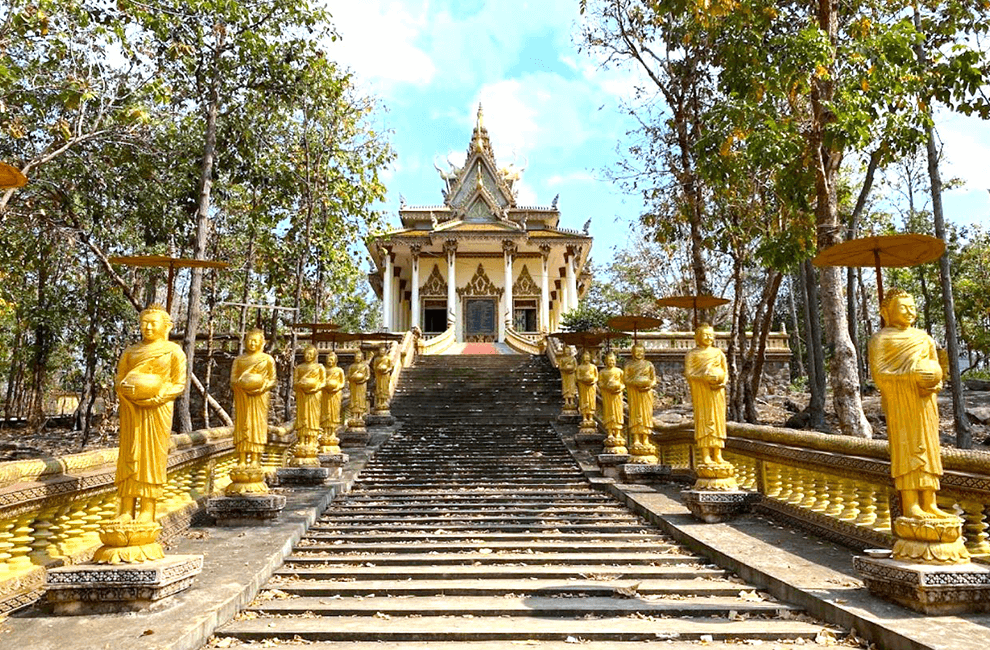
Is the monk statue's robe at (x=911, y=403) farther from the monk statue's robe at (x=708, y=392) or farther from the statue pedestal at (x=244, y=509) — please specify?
the statue pedestal at (x=244, y=509)

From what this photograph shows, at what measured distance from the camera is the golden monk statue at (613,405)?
9578 millimetres

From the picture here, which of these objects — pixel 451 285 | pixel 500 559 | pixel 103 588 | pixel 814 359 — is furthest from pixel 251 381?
pixel 451 285

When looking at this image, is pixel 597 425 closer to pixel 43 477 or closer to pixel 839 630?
pixel 839 630

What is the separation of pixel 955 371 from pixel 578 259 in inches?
774

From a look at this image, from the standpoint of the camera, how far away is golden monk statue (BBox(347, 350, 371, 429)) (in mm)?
11781

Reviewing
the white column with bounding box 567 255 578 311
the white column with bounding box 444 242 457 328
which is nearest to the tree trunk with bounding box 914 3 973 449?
the white column with bounding box 567 255 578 311

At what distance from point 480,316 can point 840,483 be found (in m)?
23.6

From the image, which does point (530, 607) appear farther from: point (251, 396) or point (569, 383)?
point (569, 383)

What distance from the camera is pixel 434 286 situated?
29.3 meters

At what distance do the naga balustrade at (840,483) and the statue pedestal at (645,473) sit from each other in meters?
1.10

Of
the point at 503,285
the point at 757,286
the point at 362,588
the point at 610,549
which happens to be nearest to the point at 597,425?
the point at 610,549

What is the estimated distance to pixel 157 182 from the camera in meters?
12.4

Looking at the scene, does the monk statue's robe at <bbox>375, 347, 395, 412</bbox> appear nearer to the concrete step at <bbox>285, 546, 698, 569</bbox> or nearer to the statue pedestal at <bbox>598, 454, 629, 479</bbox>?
the statue pedestal at <bbox>598, 454, 629, 479</bbox>

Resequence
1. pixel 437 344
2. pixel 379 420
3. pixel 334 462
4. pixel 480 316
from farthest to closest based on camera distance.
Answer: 1. pixel 480 316
2. pixel 437 344
3. pixel 379 420
4. pixel 334 462
